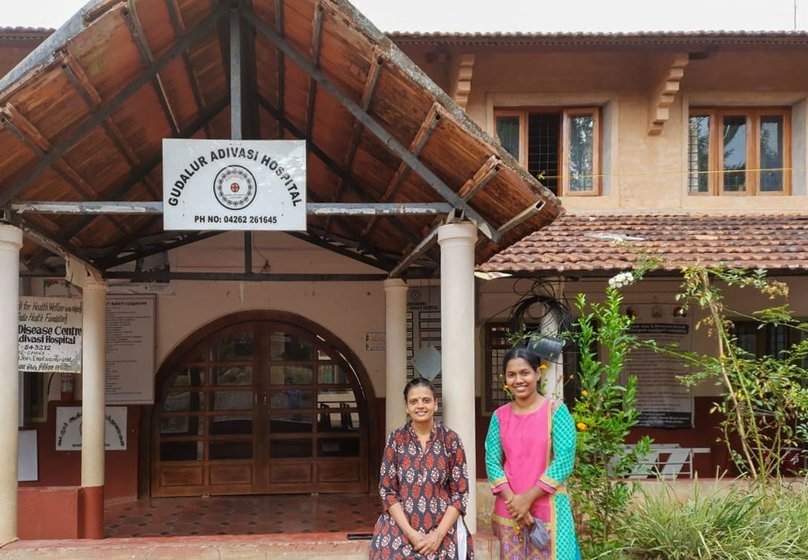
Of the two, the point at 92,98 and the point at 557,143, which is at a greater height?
the point at 557,143

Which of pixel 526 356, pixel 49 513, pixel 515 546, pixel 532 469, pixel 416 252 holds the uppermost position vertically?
pixel 416 252

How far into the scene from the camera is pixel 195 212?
468 centimetres

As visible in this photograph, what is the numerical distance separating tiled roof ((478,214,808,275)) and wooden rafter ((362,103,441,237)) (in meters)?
1.52

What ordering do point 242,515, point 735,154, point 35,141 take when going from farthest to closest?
1. point 735,154
2. point 242,515
3. point 35,141

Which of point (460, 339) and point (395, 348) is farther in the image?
point (395, 348)

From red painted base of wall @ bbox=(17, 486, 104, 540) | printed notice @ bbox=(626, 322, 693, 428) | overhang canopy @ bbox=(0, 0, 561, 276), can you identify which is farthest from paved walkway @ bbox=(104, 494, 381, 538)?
printed notice @ bbox=(626, 322, 693, 428)

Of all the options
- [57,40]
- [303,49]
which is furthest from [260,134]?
[57,40]

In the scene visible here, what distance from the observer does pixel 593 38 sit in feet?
26.4

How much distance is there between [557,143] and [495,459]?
19.6ft

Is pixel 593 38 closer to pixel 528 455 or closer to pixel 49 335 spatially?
pixel 528 455

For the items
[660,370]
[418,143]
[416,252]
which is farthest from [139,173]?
[660,370]

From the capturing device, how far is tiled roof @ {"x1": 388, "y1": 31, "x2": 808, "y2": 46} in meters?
7.98

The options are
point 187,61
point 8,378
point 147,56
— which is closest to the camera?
point 147,56

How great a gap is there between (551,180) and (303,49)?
503cm
